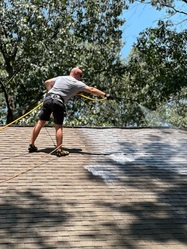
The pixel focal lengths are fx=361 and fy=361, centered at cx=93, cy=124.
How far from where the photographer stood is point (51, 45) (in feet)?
47.1

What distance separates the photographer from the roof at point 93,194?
305 centimetres

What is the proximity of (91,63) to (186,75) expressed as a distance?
399 cm

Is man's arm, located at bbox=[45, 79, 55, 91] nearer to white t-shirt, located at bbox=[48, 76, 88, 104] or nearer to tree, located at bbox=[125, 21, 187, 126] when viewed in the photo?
white t-shirt, located at bbox=[48, 76, 88, 104]

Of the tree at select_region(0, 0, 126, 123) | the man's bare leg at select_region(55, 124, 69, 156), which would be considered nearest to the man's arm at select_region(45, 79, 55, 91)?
the man's bare leg at select_region(55, 124, 69, 156)

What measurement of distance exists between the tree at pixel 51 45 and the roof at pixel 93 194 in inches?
313

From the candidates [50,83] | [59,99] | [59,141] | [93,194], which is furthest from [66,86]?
[93,194]

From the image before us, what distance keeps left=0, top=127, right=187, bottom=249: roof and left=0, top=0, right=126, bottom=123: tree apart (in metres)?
7.95

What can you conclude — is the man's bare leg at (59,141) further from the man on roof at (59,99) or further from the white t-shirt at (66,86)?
the white t-shirt at (66,86)

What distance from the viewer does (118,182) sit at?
4.41 m

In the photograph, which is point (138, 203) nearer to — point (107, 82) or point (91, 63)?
point (91, 63)

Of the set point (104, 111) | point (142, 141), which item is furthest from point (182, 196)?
point (104, 111)

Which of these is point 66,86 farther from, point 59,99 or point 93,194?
point 93,194

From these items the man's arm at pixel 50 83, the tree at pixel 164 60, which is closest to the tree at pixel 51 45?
the tree at pixel 164 60

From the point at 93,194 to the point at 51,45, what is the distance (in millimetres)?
11183
